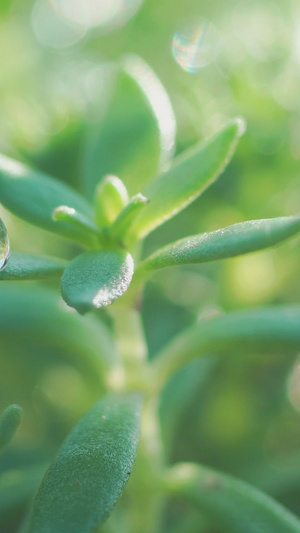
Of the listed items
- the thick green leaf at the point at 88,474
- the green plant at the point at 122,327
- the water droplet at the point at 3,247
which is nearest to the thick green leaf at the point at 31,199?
the green plant at the point at 122,327

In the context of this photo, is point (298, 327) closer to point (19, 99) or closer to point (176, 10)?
point (19, 99)

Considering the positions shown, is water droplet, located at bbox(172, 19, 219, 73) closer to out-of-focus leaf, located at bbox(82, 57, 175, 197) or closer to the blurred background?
the blurred background

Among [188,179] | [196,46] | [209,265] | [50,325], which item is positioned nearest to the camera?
[188,179]

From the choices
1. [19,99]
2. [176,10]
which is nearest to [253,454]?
[19,99]

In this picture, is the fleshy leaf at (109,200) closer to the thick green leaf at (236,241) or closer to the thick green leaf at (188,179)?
the thick green leaf at (188,179)

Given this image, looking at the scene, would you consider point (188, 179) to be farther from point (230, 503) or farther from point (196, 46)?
point (196, 46)

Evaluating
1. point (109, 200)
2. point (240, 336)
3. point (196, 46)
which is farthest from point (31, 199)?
point (196, 46)
